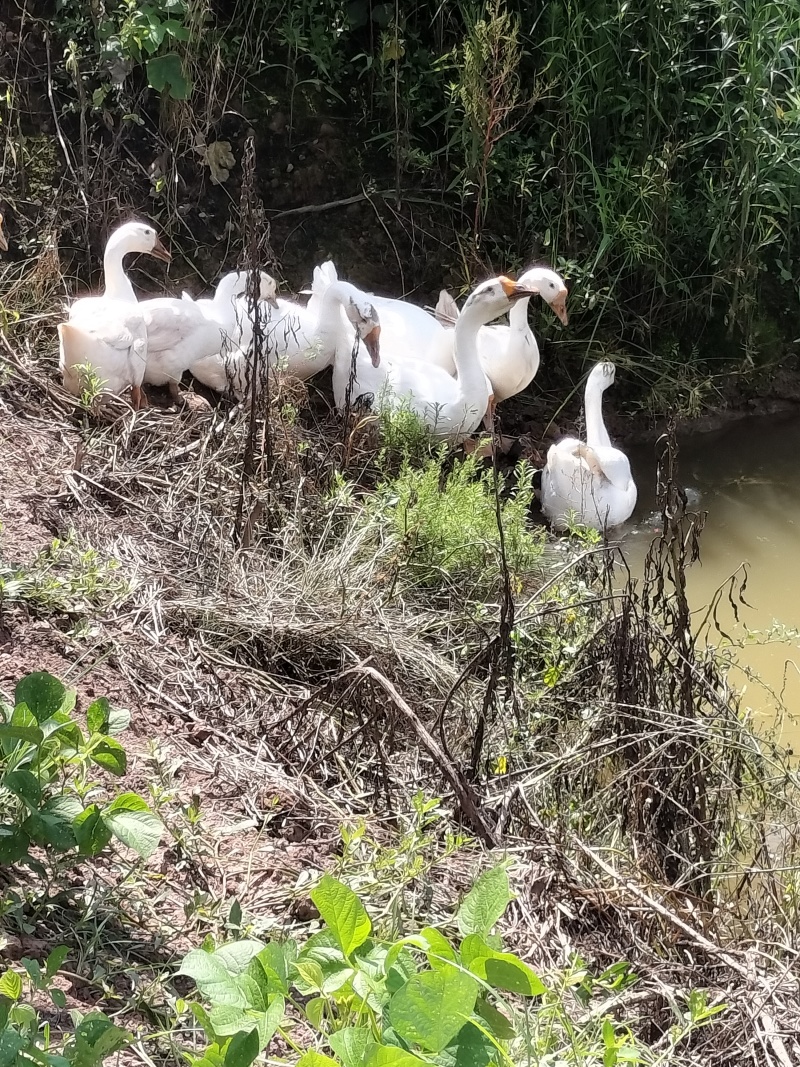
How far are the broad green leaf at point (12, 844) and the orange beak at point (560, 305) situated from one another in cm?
363

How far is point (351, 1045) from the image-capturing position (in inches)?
41.6

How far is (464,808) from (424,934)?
0.97m

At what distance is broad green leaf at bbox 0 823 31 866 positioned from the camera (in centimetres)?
148

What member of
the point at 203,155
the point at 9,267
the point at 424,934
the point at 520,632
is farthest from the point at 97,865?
the point at 203,155

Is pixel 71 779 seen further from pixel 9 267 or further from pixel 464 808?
pixel 9 267

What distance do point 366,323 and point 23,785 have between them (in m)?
3.04

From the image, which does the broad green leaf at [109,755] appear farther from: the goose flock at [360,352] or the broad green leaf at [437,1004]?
the goose flock at [360,352]

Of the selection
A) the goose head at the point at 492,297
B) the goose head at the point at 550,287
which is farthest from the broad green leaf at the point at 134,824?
the goose head at the point at 550,287

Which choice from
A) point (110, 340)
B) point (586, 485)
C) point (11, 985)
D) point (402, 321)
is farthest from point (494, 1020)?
point (402, 321)

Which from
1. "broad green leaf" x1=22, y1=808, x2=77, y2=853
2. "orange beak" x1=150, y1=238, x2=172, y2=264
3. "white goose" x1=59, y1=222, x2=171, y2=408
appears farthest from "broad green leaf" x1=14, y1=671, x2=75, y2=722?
"orange beak" x1=150, y1=238, x2=172, y2=264

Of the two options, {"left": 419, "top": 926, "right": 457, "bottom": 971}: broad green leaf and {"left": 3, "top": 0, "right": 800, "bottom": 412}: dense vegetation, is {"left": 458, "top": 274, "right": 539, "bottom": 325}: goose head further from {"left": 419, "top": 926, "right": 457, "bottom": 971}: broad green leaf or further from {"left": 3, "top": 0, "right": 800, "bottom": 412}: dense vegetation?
{"left": 419, "top": 926, "right": 457, "bottom": 971}: broad green leaf

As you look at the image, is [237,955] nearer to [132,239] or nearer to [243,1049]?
[243,1049]

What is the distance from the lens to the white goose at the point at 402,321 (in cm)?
449

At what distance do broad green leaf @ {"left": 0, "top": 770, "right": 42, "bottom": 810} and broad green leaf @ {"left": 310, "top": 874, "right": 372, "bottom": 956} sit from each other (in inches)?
18.9
